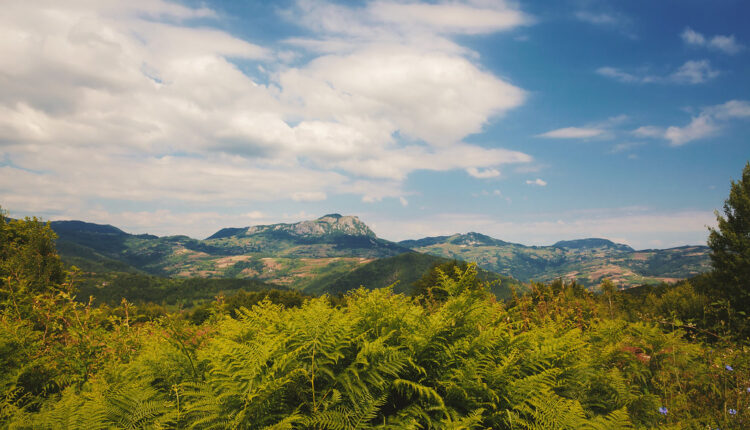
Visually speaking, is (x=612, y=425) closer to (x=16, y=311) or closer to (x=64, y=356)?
(x=64, y=356)

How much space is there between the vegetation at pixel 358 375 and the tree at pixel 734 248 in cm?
2111

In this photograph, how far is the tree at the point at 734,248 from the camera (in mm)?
18656

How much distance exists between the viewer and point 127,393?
244 centimetres

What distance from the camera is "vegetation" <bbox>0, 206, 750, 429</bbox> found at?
227 centimetres

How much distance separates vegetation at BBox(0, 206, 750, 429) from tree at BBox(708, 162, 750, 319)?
21111 mm

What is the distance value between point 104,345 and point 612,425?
18.0 ft

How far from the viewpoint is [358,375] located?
2326 millimetres

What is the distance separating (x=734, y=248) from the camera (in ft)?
68.0

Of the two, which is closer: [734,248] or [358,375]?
[358,375]

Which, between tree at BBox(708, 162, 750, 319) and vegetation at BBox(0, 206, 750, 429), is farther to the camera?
tree at BBox(708, 162, 750, 319)

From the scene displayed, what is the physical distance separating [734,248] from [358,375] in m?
30.1

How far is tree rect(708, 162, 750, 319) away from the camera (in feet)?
61.2

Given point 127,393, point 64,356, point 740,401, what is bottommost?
point 740,401

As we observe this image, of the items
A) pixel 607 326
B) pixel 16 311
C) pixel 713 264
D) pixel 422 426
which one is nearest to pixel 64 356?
pixel 16 311
